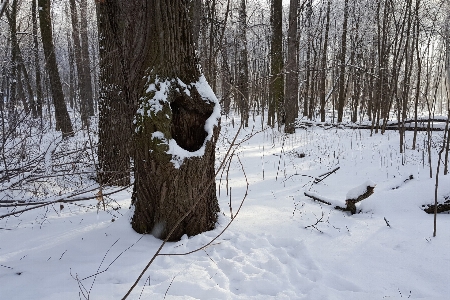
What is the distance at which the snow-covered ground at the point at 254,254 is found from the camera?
71.9 inches

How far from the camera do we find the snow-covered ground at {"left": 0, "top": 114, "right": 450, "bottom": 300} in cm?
183

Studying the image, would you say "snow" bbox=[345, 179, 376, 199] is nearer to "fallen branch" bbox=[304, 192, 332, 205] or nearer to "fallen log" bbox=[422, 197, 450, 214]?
A: "fallen branch" bbox=[304, 192, 332, 205]

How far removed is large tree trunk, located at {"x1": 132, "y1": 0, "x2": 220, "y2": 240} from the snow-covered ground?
19 centimetres

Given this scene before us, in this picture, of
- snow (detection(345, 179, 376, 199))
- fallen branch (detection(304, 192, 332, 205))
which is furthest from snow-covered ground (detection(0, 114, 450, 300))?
snow (detection(345, 179, 376, 199))

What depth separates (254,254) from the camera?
2285 mm

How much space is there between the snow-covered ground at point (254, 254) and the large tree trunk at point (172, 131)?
0.62ft

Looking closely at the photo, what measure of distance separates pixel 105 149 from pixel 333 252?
3.37 metres

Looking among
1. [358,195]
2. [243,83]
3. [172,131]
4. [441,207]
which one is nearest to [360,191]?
[358,195]

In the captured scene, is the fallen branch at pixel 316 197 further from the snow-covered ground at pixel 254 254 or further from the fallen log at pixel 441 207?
the fallen log at pixel 441 207

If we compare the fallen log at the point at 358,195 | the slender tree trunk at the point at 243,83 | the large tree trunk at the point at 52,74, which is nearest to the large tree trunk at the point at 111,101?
the slender tree trunk at the point at 243,83

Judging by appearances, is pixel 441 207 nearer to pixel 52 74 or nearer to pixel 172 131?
pixel 172 131

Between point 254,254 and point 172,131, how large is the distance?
1.16 m

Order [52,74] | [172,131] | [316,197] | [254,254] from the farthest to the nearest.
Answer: [52,74], [316,197], [172,131], [254,254]

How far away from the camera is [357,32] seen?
14.4 m
